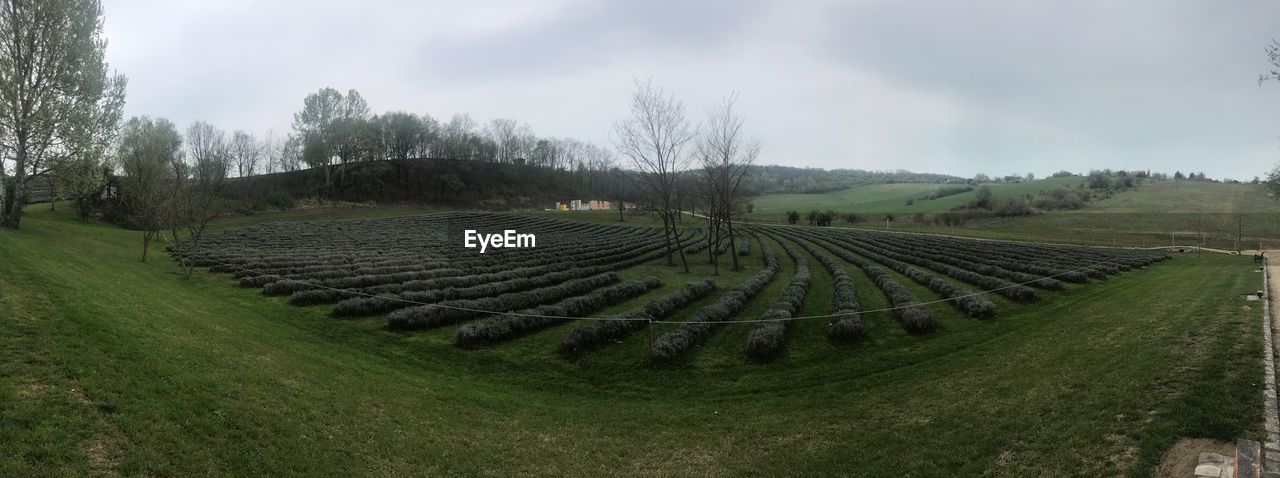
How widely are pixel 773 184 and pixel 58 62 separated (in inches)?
6870

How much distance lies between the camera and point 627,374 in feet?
46.1

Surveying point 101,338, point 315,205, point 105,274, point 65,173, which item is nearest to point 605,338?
point 101,338

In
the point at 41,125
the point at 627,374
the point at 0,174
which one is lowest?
the point at 627,374

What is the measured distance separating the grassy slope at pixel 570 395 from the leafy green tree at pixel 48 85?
17.0 meters

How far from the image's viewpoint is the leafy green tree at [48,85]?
25.4 meters

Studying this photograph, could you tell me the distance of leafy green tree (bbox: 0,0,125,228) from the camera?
25.4m

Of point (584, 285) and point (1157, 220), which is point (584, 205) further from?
point (584, 285)

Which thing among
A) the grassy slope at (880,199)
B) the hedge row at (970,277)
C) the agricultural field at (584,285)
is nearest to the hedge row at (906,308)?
the agricultural field at (584,285)

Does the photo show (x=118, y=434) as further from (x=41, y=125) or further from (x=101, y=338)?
(x=41, y=125)

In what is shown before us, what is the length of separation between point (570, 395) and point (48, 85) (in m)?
33.9

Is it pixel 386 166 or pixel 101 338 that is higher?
pixel 386 166

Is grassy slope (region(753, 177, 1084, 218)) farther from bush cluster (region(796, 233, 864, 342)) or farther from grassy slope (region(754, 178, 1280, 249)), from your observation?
bush cluster (region(796, 233, 864, 342))

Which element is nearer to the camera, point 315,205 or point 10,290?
point 10,290

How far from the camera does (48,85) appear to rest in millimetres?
26734
